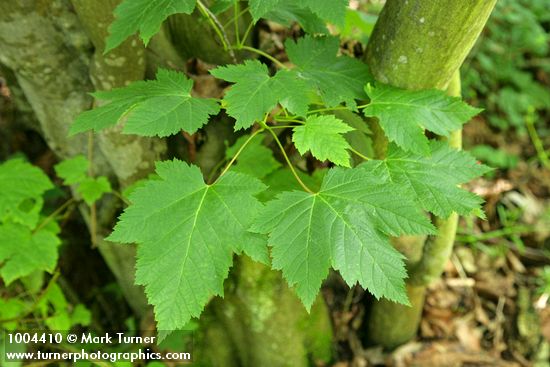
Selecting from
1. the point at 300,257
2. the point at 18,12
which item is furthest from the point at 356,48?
the point at 18,12

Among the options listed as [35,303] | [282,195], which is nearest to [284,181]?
[282,195]

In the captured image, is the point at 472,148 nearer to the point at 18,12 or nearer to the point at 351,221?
the point at 351,221

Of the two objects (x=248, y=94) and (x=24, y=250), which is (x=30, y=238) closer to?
(x=24, y=250)

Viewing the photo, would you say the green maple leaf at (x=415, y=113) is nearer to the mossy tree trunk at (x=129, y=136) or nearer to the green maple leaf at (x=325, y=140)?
the green maple leaf at (x=325, y=140)

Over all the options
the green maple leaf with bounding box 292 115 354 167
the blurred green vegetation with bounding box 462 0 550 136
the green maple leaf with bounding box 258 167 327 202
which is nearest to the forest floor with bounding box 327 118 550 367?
the blurred green vegetation with bounding box 462 0 550 136

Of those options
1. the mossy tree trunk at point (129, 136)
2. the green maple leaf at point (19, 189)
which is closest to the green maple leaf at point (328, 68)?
the mossy tree trunk at point (129, 136)

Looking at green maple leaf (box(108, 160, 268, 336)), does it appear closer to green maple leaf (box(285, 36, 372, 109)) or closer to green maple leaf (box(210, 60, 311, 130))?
green maple leaf (box(210, 60, 311, 130))
